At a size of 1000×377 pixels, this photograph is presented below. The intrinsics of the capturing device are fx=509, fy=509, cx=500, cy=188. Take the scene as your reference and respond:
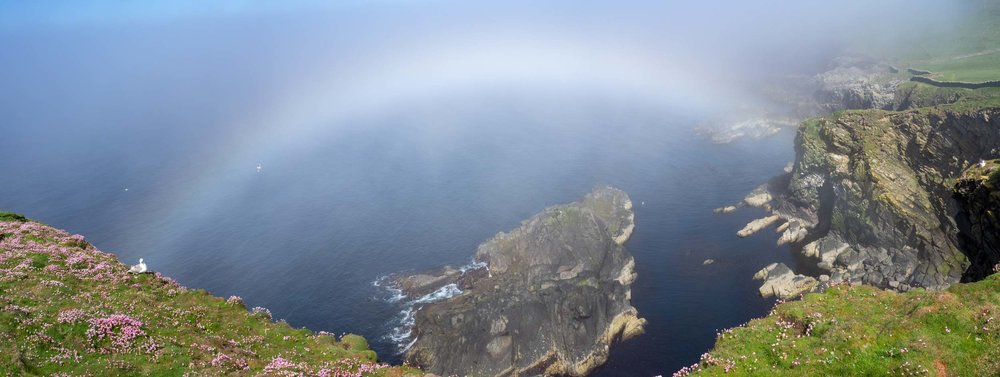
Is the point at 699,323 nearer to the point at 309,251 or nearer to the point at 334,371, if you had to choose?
the point at 334,371

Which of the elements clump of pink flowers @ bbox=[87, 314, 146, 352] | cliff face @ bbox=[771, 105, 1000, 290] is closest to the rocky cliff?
cliff face @ bbox=[771, 105, 1000, 290]

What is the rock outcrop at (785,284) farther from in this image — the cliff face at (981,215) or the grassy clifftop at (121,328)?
the grassy clifftop at (121,328)

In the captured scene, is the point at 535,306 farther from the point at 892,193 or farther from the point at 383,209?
the point at 383,209

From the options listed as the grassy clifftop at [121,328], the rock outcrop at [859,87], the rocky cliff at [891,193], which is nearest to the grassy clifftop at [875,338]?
the grassy clifftop at [121,328]

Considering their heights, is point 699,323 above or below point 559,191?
below

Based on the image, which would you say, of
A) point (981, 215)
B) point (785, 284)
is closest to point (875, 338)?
point (981, 215)

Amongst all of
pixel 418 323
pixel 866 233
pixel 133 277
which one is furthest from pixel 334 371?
pixel 866 233
